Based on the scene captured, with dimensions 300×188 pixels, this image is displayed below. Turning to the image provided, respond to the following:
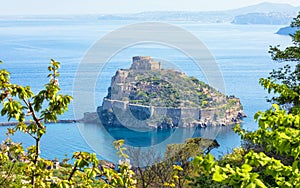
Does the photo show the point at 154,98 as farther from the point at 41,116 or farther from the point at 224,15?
the point at 224,15

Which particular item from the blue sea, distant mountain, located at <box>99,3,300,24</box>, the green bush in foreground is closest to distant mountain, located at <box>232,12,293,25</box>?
distant mountain, located at <box>99,3,300,24</box>

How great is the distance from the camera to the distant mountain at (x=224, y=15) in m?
77.0

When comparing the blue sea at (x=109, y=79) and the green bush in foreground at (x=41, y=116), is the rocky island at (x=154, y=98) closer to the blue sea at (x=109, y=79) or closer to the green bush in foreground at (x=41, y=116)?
the blue sea at (x=109, y=79)

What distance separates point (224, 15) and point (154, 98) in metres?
102

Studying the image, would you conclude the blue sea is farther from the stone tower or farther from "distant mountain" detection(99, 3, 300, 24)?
"distant mountain" detection(99, 3, 300, 24)

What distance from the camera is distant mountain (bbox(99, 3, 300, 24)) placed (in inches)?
3031

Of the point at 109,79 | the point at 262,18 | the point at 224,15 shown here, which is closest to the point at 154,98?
the point at 109,79

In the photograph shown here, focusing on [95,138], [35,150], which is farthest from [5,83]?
[95,138]

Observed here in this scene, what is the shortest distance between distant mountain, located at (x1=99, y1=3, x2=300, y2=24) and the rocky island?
52252 mm

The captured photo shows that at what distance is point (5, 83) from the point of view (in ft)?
6.39

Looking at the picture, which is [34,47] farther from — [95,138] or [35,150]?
[35,150]

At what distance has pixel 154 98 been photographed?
50.6ft

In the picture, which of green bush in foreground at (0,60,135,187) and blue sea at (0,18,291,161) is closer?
green bush in foreground at (0,60,135,187)

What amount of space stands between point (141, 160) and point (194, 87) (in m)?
7.16
